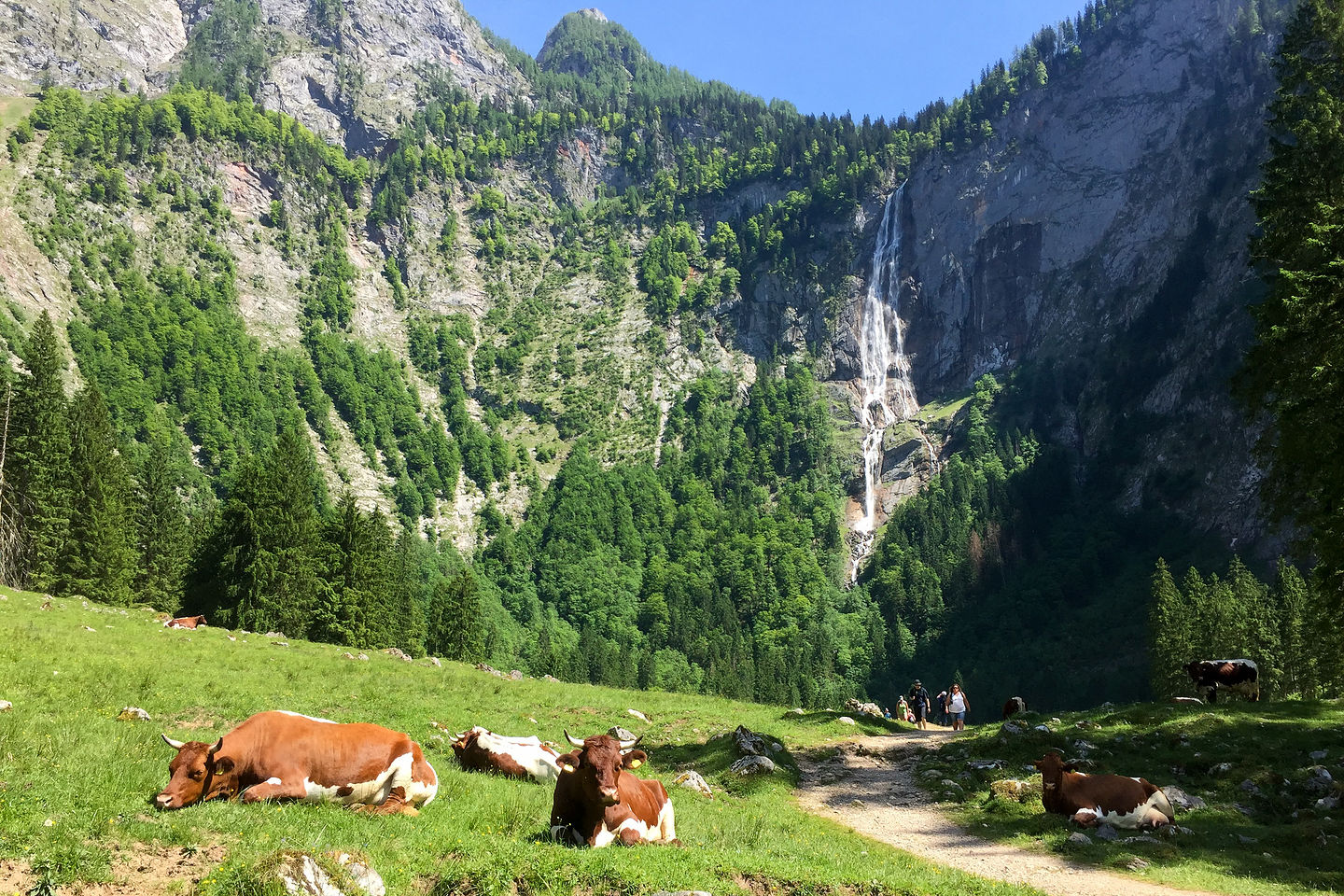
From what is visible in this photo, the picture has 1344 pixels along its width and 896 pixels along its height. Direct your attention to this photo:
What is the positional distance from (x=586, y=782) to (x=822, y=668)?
141164 millimetres

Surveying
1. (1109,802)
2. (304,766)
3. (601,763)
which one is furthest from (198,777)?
(1109,802)

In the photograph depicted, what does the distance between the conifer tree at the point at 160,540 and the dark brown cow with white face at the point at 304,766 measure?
5885cm

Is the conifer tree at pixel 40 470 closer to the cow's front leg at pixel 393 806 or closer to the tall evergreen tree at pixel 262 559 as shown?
the tall evergreen tree at pixel 262 559

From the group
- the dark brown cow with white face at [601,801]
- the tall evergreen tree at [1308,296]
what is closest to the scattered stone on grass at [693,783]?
the dark brown cow with white face at [601,801]

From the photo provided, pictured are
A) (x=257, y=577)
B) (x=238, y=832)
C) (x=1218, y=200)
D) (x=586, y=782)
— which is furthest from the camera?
(x=1218, y=200)

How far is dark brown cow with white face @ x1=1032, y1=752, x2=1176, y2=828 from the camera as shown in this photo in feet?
52.3

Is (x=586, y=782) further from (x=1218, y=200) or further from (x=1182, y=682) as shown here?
(x=1218, y=200)

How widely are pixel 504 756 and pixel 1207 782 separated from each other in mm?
16679

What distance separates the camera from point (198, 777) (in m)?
10.4

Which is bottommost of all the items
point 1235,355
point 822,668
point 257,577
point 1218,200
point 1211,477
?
point 822,668

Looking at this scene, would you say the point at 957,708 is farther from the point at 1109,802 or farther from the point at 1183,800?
the point at 1109,802

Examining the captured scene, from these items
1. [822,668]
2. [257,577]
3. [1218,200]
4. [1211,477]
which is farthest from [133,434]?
[1218,200]

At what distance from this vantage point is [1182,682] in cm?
5969

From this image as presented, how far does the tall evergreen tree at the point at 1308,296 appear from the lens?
20.5 m
